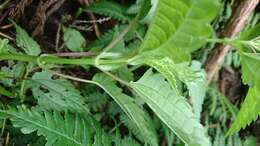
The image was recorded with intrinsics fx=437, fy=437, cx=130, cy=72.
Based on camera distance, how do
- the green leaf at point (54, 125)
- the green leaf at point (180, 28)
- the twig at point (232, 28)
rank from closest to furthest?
the green leaf at point (180, 28) < the green leaf at point (54, 125) < the twig at point (232, 28)

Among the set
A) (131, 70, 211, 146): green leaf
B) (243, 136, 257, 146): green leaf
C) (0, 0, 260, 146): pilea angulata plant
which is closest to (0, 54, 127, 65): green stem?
(0, 0, 260, 146): pilea angulata plant

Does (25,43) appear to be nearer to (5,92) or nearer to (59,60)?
(5,92)

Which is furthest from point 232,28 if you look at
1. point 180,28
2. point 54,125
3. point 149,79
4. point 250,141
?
point 180,28

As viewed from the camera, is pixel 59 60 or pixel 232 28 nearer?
pixel 59 60

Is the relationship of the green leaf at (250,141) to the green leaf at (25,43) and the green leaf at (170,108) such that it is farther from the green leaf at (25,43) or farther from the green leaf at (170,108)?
the green leaf at (25,43)

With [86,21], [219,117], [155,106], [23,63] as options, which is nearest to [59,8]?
[86,21]

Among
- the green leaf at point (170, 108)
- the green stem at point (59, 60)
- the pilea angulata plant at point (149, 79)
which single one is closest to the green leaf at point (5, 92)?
the pilea angulata plant at point (149, 79)
